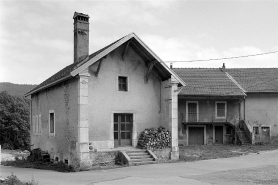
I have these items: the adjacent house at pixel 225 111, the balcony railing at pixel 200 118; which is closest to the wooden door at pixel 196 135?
the adjacent house at pixel 225 111

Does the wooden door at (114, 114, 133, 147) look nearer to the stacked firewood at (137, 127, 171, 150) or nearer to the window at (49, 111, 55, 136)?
the stacked firewood at (137, 127, 171, 150)

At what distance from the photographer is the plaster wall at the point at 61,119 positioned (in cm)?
1619

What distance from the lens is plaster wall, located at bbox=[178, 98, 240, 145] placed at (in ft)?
96.9

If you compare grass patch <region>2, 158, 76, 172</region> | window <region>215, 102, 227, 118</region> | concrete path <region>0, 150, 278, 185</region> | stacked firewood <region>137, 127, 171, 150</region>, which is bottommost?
grass patch <region>2, 158, 76, 172</region>

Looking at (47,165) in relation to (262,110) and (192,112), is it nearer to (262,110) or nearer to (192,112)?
(192,112)

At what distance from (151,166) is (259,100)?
734 inches

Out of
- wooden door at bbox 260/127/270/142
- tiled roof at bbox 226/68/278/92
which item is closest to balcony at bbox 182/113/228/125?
wooden door at bbox 260/127/270/142

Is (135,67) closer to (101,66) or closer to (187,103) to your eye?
(101,66)

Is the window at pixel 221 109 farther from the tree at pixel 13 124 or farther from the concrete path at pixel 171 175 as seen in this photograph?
the tree at pixel 13 124

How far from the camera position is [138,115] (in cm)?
1819

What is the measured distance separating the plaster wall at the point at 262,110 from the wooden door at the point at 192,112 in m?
4.92

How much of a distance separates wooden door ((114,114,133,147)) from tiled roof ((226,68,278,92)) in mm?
16537

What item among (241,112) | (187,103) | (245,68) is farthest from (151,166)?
(245,68)

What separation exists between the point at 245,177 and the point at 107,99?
26.1ft
